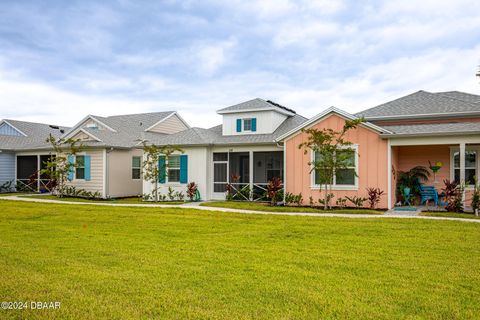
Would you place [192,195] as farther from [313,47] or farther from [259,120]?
[313,47]

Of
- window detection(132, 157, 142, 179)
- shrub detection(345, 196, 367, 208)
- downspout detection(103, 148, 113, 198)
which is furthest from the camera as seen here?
window detection(132, 157, 142, 179)

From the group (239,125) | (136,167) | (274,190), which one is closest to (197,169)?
(239,125)

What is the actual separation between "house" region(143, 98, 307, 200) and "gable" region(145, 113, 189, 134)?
3.61 metres

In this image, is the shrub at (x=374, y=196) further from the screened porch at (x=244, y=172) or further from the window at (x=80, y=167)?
the window at (x=80, y=167)

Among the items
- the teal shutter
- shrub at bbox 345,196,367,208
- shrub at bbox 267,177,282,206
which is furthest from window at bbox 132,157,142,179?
shrub at bbox 345,196,367,208

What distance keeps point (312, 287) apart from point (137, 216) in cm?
958

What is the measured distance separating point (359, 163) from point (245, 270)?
11026mm

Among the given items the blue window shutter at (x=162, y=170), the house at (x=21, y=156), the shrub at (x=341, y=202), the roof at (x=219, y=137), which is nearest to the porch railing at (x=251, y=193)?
the roof at (x=219, y=137)

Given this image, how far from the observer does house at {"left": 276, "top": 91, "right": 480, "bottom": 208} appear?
51.3 ft

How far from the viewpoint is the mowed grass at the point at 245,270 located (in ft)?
16.5

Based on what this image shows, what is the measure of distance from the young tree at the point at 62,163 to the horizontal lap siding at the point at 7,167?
5.69 meters

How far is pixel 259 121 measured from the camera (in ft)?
71.4

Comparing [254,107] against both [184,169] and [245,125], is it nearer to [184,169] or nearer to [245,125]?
[245,125]

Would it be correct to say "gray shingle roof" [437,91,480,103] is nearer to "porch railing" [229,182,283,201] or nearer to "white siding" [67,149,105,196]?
"porch railing" [229,182,283,201]
